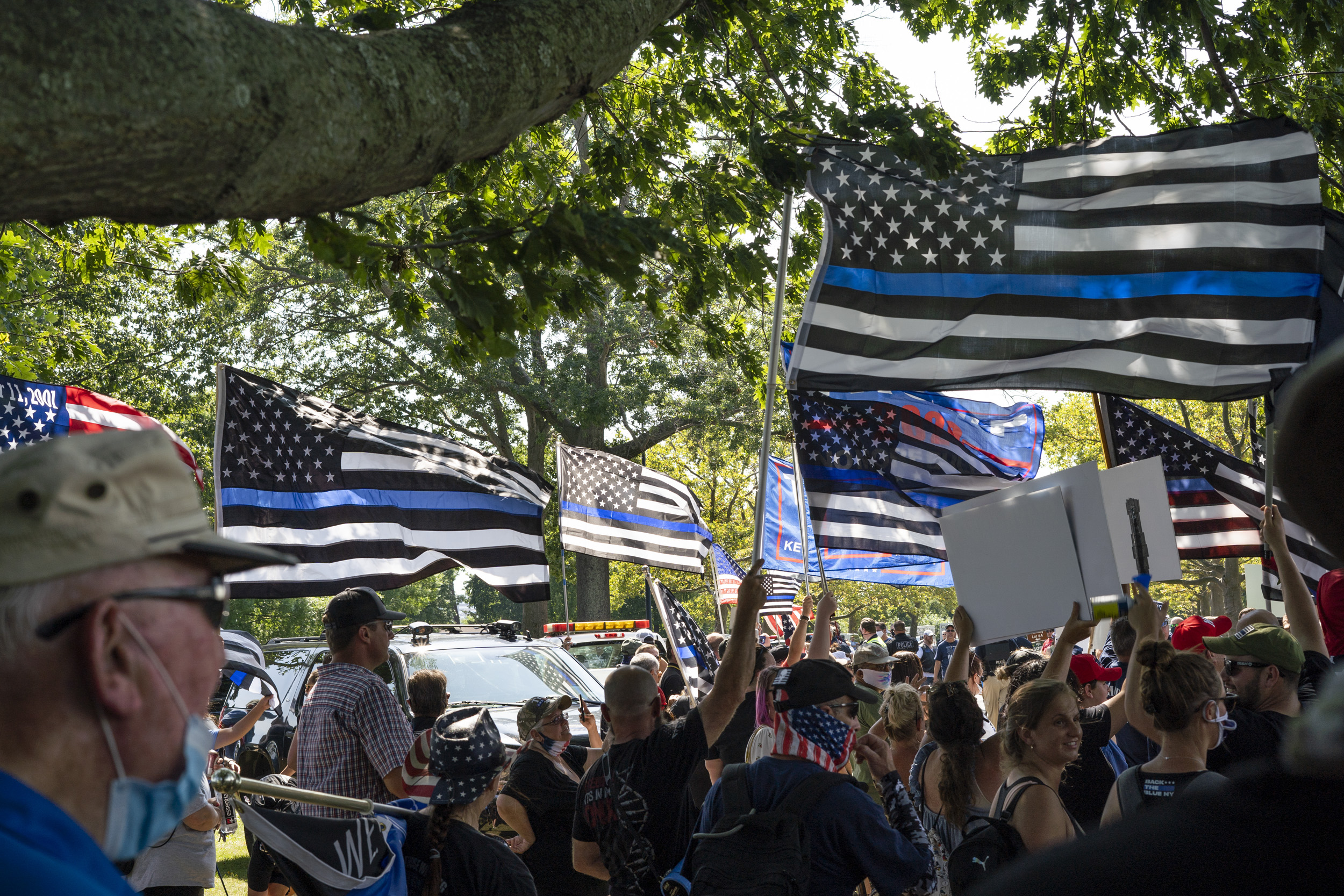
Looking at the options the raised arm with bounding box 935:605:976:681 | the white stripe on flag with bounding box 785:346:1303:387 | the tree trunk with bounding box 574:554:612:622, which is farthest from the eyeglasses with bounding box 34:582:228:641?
the tree trunk with bounding box 574:554:612:622

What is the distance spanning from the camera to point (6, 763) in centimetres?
137

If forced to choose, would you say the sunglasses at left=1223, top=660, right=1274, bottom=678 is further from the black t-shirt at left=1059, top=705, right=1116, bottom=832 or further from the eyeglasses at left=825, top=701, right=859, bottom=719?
the eyeglasses at left=825, top=701, right=859, bottom=719

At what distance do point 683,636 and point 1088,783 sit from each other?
6.81 metres

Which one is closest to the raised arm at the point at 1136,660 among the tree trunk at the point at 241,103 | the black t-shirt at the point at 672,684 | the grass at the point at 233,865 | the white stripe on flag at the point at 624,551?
the tree trunk at the point at 241,103

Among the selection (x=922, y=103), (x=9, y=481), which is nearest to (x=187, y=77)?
(x=9, y=481)

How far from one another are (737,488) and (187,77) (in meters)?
42.6

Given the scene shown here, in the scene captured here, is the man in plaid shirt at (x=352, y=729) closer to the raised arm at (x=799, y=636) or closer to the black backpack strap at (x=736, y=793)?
the black backpack strap at (x=736, y=793)

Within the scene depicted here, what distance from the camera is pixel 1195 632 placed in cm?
693

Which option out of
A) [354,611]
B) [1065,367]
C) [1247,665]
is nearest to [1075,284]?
[1065,367]

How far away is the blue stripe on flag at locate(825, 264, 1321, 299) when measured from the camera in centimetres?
640

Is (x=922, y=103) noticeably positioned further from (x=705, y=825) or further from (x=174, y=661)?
(x=174, y=661)

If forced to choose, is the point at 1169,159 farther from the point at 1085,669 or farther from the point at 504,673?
the point at 504,673

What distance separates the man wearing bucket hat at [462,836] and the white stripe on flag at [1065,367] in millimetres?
3128

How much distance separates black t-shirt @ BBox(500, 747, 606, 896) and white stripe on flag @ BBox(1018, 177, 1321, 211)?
4.28 metres
